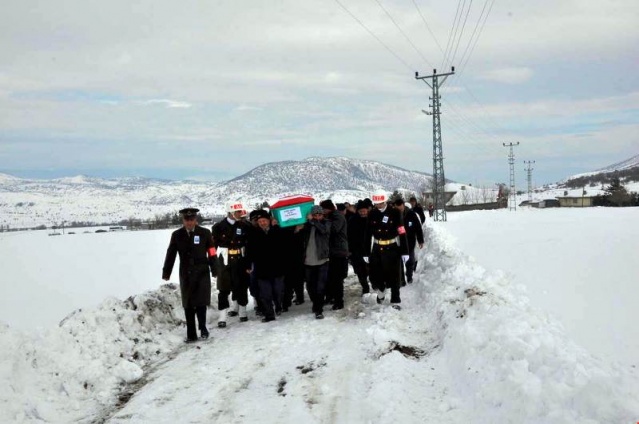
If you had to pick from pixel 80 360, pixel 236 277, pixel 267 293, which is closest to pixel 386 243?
pixel 267 293

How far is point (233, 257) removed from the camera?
31.6ft

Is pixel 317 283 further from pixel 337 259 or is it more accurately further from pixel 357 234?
pixel 357 234

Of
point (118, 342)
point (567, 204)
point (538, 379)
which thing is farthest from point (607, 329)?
point (567, 204)

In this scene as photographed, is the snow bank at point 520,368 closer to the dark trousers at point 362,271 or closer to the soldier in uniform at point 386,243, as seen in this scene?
the soldier in uniform at point 386,243

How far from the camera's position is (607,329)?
7.09 metres

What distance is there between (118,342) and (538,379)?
18.6ft

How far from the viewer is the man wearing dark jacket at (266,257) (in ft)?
30.3

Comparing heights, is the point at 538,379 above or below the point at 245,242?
below

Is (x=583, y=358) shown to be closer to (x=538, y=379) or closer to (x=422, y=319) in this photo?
(x=538, y=379)

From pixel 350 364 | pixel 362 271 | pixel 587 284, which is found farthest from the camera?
pixel 362 271

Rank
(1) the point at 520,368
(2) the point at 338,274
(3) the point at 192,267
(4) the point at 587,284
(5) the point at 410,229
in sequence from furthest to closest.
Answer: (5) the point at 410,229 < (4) the point at 587,284 < (2) the point at 338,274 < (3) the point at 192,267 < (1) the point at 520,368

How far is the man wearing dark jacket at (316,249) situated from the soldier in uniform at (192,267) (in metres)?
2.00

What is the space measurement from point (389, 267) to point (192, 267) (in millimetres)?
3569

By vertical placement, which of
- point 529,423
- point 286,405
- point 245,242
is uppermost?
point 245,242
